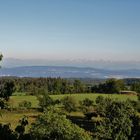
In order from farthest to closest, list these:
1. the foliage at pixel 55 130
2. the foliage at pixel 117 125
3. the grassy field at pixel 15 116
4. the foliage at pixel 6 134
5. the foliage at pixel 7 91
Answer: the grassy field at pixel 15 116 < the foliage at pixel 117 125 < the foliage at pixel 55 130 < the foliage at pixel 6 134 < the foliage at pixel 7 91

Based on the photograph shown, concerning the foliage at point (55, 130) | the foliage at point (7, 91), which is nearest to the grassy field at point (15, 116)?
the foliage at point (55, 130)

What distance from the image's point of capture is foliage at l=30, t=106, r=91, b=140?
40.7 metres

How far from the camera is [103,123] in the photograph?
183ft

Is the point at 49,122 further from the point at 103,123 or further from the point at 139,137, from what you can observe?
the point at 139,137

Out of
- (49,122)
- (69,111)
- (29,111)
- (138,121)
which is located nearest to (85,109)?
(69,111)

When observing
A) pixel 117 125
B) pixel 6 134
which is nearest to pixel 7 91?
pixel 6 134

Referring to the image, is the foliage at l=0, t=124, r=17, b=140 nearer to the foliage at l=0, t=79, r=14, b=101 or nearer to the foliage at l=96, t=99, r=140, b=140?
the foliage at l=0, t=79, r=14, b=101

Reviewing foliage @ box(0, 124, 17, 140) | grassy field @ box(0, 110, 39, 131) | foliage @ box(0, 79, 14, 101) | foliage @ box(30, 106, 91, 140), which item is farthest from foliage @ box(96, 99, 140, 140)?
grassy field @ box(0, 110, 39, 131)

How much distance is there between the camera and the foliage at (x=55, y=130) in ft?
133

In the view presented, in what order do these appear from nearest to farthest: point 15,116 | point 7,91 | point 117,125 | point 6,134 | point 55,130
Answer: point 7,91 < point 6,134 < point 55,130 < point 117,125 < point 15,116

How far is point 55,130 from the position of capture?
137ft

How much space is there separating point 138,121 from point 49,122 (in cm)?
2450

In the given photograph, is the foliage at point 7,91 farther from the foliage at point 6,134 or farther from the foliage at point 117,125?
the foliage at point 117,125

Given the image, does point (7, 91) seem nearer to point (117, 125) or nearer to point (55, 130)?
point (55, 130)
